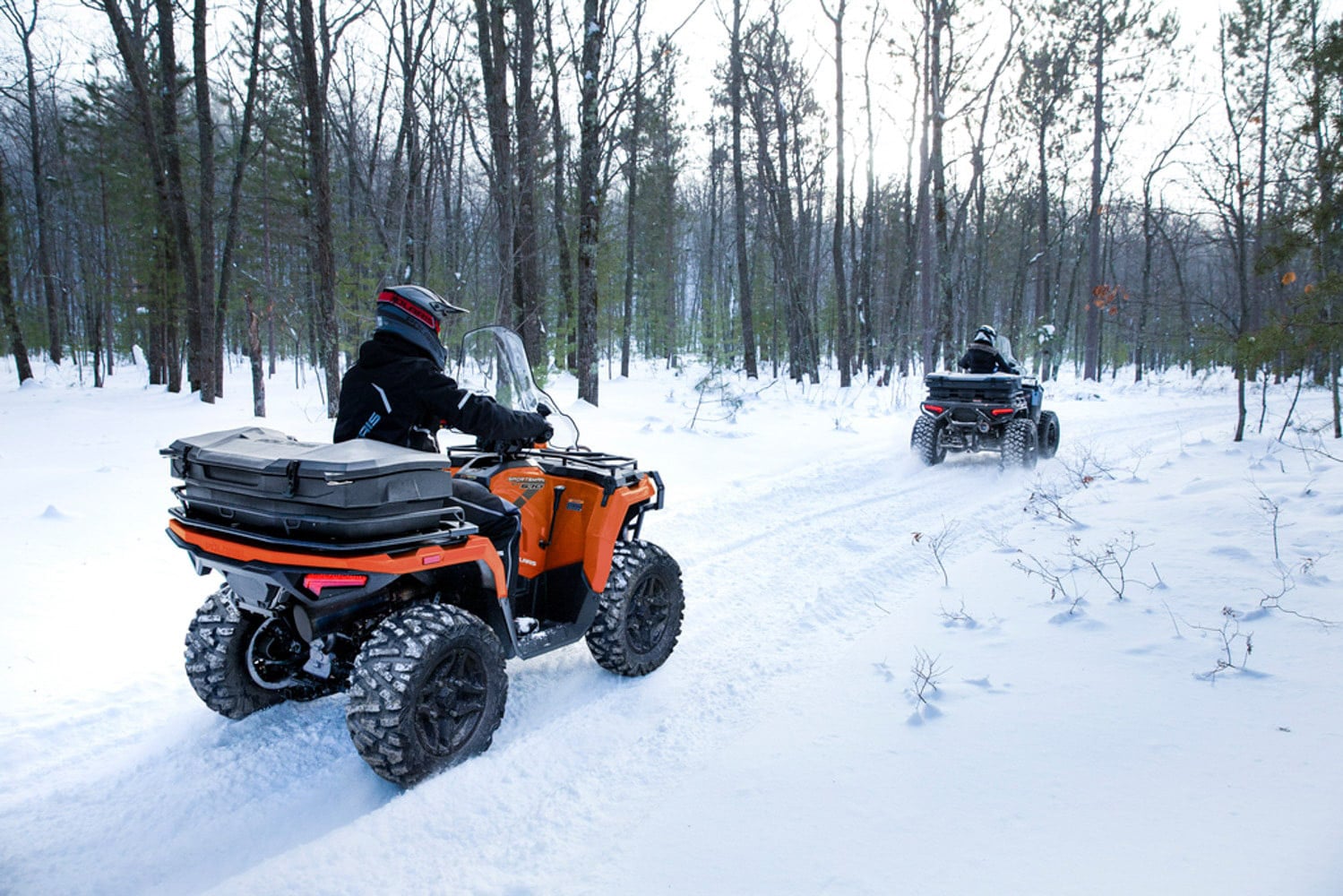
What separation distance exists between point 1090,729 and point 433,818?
249 centimetres

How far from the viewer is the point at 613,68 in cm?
1240

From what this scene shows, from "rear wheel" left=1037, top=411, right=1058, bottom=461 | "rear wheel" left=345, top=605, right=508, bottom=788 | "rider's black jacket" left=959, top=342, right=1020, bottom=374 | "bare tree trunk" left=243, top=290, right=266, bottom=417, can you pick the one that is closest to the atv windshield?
"rear wheel" left=345, top=605, right=508, bottom=788

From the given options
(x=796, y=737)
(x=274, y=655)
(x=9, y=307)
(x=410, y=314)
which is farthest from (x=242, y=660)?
(x=9, y=307)

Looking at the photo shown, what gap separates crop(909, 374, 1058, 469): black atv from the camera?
933 centimetres

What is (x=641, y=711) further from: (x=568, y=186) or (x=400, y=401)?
(x=568, y=186)

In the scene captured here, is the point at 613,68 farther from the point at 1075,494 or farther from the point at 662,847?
the point at 662,847

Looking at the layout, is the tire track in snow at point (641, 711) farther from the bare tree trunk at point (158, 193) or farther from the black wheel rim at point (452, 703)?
the bare tree trunk at point (158, 193)

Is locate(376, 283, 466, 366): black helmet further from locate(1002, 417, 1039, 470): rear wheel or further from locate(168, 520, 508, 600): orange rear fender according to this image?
locate(1002, 417, 1039, 470): rear wheel

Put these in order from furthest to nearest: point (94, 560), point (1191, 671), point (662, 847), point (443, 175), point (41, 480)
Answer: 1. point (443, 175)
2. point (41, 480)
3. point (94, 560)
4. point (1191, 671)
5. point (662, 847)

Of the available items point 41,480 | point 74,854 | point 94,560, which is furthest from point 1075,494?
point 41,480

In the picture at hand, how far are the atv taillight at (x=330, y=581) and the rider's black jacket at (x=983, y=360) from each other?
969 centimetres

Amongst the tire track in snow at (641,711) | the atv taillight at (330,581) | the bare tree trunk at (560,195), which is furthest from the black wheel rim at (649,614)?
the bare tree trunk at (560,195)

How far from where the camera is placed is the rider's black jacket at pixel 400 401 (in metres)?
3.20

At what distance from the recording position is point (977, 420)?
9.47 meters
